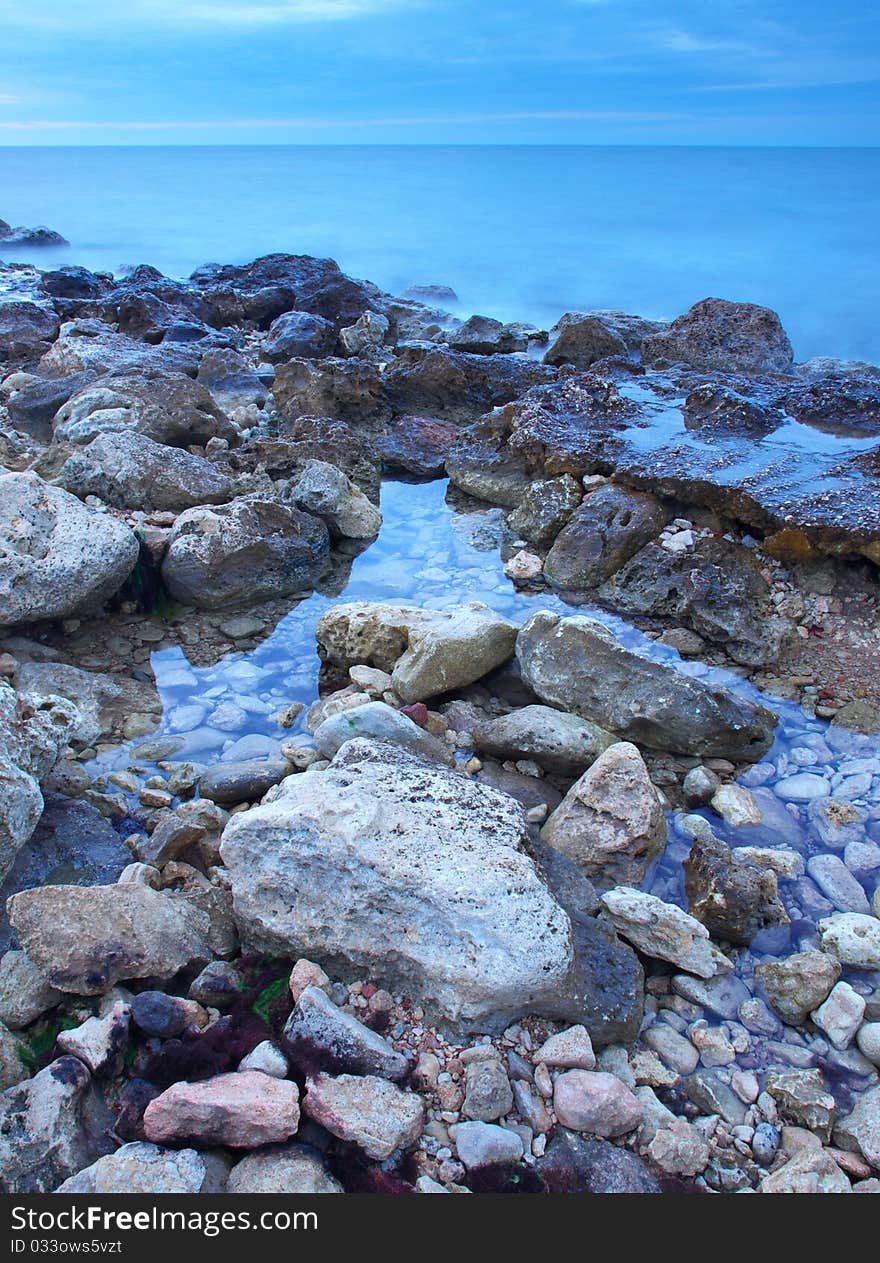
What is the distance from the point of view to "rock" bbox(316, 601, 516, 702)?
4.55m

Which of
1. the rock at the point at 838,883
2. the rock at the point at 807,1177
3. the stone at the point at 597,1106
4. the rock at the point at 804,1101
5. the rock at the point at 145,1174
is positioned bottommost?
the rock at the point at 838,883

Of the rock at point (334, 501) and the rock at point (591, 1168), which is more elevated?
the rock at point (334, 501)

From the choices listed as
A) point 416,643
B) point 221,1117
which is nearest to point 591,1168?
point 221,1117

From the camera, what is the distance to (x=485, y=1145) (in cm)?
231

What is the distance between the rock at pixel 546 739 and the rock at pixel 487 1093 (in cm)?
172

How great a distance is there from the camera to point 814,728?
4.50 meters

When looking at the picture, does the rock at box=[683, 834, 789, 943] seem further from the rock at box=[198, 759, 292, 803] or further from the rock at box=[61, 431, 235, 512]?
the rock at box=[61, 431, 235, 512]

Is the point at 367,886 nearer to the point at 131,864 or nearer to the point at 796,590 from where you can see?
the point at 131,864

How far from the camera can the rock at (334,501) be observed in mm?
6430

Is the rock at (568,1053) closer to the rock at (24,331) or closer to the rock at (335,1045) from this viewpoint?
the rock at (335,1045)

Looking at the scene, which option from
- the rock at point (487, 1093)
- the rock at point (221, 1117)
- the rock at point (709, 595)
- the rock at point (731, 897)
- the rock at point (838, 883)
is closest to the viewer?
the rock at point (221, 1117)

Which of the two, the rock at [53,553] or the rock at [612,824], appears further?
the rock at [53,553]

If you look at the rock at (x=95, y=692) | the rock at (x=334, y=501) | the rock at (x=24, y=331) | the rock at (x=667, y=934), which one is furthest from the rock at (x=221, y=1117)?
the rock at (x=24, y=331)

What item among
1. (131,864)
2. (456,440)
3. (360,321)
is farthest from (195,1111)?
(360,321)
